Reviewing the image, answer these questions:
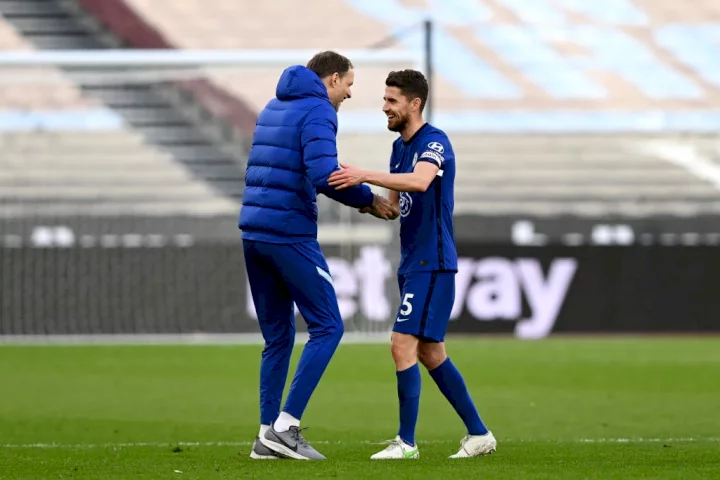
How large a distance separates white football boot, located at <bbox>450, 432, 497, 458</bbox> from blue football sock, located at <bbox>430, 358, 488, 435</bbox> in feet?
0.09

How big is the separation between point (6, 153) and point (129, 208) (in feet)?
6.41

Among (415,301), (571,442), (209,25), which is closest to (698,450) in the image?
(571,442)

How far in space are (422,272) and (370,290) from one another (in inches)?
422

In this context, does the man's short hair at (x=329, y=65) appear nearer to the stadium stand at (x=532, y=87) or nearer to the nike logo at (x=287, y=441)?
the nike logo at (x=287, y=441)

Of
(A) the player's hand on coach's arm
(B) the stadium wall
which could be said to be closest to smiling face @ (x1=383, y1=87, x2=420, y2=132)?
(A) the player's hand on coach's arm

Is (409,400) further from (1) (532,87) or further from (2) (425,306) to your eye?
(1) (532,87)

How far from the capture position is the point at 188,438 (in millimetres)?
7426

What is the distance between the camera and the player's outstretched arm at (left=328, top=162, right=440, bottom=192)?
5.91 m

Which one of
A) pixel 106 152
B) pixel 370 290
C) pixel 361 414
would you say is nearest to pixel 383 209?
pixel 361 414

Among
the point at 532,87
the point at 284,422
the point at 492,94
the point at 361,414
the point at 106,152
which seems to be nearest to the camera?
the point at 284,422

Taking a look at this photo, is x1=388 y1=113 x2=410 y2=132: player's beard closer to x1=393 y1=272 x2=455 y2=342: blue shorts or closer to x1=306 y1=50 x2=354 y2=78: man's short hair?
x1=306 y1=50 x2=354 y2=78: man's short hair

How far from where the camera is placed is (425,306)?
6.09 metres

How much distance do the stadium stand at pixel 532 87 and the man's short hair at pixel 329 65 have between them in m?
15.1

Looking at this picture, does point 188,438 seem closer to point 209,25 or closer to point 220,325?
point 220,325
